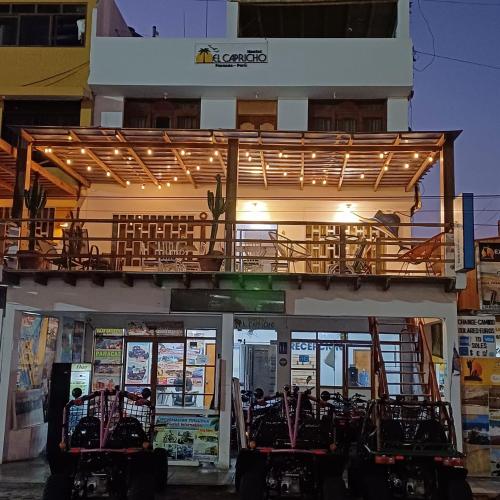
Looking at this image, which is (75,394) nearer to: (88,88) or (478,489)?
(478,489)

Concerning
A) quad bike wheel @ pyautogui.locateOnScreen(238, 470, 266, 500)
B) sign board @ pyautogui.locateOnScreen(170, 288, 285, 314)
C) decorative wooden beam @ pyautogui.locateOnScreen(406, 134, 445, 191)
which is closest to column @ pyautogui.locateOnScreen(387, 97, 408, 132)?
decorative wooden beam @ pyautogui.locateOnScreen(406, 134, 445, 191)

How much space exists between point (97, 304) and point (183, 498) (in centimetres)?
442

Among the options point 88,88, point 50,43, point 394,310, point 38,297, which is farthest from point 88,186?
point 394,310

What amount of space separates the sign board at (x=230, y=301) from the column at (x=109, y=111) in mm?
7003

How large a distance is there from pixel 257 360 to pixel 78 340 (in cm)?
472

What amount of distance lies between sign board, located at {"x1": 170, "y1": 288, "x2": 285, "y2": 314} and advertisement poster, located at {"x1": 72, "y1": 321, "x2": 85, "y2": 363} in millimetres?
4337

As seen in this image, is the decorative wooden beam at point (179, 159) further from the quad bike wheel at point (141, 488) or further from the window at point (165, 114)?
the quad bike wheel at point (141, 488)

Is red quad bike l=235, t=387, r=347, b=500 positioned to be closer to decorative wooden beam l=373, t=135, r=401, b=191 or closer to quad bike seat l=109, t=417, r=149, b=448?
quad bike seat l=109, t=417, r=149, b=448

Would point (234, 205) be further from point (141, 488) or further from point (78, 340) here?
point (141, 488)

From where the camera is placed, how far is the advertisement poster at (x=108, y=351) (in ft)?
54.7

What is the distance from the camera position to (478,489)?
11.0m

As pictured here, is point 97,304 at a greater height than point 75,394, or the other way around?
point 97,304

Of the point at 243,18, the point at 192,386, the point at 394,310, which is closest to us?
the point at 394,310

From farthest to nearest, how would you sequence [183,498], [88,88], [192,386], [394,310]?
[88,88] < [192,386] < [394,310] < [183,498]
